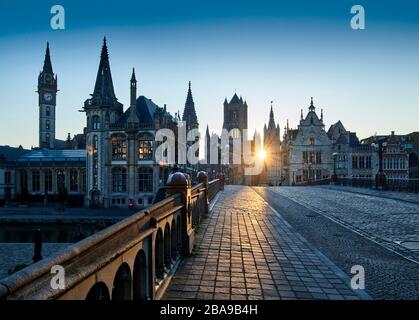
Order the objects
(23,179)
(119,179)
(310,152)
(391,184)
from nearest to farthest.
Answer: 1. (391,184)
2. (119,179)
3. (23,179)
4. (310,152)

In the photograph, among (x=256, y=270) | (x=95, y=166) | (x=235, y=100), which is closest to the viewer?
(x=256, y=270)

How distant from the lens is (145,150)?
4253 centimetres

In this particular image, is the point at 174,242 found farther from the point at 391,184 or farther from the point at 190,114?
the point at 190,114

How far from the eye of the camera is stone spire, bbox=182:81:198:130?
6706cm

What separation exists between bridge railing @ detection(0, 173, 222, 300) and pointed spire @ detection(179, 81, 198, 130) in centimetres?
6139

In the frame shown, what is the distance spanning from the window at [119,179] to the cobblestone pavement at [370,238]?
31.1 m

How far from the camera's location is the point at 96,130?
145 ft

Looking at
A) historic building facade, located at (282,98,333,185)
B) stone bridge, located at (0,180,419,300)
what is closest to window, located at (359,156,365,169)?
historic building facade, located at (282,98,333,185)

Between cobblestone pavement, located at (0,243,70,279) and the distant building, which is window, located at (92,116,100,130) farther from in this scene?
the distant building

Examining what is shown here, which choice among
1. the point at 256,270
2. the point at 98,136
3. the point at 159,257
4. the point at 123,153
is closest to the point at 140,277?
the point at 159,257

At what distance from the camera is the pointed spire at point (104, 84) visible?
1773 inches

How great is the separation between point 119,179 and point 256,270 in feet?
129

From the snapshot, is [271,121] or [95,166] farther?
[271,121]
